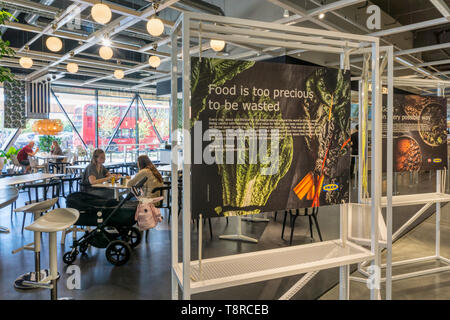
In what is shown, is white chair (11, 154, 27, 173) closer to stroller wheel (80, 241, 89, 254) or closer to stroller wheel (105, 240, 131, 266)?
stroller wheel (80, 241, 89, 254)

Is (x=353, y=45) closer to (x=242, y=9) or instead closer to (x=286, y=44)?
(x=286, y=44)

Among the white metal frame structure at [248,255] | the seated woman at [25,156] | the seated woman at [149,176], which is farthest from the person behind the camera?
the seated woman at [25,156]

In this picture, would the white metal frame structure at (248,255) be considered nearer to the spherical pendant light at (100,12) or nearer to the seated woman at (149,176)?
the spherical pendant light at (100,12)

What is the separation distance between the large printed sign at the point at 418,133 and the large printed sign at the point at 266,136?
148 cm

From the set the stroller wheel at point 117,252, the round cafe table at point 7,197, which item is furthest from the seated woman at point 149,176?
the round cafe table at point 7,197

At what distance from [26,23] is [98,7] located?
3.93m

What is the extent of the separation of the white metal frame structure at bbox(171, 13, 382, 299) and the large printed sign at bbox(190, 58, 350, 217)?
12 cm

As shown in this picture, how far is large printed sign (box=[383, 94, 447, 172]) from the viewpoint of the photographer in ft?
11.3

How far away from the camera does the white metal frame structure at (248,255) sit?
173 centimetres

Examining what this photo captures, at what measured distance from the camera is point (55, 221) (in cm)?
294

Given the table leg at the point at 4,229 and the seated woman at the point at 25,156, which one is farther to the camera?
the seated woman at the point at 25,156

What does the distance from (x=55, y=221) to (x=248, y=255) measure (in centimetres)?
181

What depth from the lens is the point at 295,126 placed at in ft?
6.73
